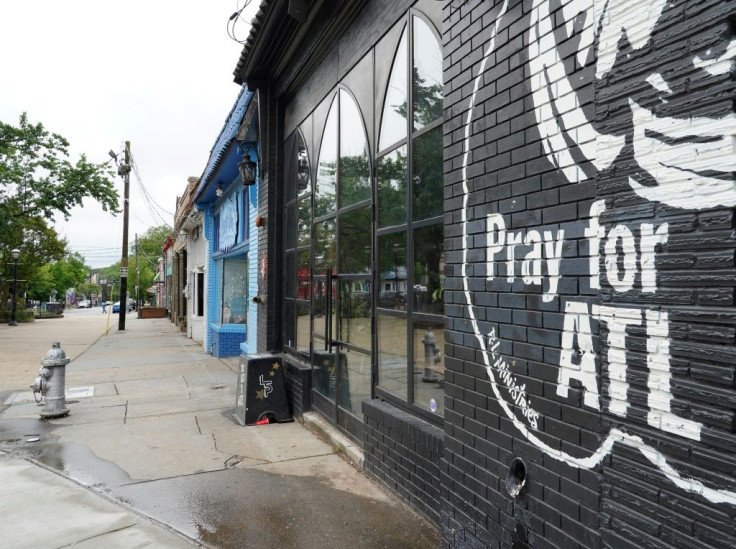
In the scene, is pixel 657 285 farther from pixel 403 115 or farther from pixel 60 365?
pixel 60 365

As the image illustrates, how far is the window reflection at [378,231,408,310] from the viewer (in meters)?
4.28

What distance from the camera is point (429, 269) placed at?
390 centimetres

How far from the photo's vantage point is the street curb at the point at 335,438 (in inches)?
193

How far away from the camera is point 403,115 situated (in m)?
4.41

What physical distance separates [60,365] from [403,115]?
5721 mm

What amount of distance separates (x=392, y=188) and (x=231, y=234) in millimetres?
7699

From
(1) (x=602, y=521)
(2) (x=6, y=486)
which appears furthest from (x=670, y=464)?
(2) (x=6, y=486)

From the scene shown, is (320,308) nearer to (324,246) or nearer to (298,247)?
(324,246)

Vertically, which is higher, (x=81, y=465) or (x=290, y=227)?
(x=290, y=227)

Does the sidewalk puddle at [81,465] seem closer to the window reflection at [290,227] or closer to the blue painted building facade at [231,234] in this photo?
the window reflection at [290,227]

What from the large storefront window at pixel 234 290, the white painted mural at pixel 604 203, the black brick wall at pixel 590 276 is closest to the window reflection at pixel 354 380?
the black brick wall at pixel 590 276

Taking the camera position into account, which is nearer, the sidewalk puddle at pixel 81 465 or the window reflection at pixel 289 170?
the sidewalk puddle at pixel 81 465

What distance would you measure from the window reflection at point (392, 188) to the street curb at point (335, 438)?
216cm

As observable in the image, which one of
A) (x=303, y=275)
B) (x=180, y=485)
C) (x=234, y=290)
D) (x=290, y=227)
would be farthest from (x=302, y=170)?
(x=234, y=290)
